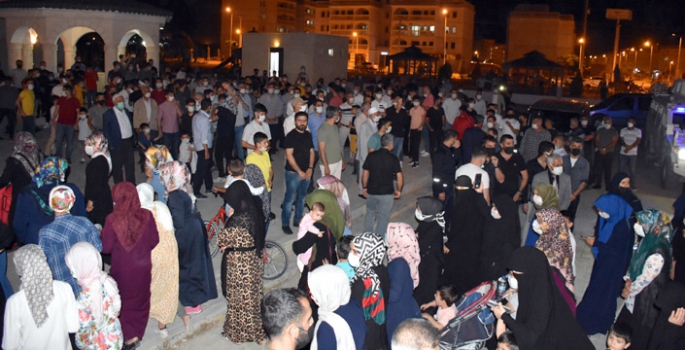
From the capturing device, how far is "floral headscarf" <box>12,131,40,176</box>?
7.42 metres

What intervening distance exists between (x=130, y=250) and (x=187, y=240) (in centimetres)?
83

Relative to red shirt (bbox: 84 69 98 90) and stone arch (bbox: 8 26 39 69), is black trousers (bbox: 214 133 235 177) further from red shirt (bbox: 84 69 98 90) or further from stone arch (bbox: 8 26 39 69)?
stone arch (bbox: 8 26 39 69)

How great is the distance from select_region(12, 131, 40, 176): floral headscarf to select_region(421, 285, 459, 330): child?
5.00 metres

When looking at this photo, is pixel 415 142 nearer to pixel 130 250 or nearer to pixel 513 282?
pixel 130 250

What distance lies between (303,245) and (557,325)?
274cm

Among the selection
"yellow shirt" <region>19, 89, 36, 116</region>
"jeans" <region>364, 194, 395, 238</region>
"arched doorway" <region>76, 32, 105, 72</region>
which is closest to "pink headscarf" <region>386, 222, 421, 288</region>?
"jeans" <region>364, 194, 395, 238</region>

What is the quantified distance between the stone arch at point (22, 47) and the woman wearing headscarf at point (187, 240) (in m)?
16.0

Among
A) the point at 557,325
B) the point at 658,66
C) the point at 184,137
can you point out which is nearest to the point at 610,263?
the point at 557,325

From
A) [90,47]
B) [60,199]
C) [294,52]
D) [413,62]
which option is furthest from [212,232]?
[413,62]

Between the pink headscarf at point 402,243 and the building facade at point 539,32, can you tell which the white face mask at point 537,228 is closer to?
the pink headscarf at point 402,243

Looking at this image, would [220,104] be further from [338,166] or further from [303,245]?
[303,245]

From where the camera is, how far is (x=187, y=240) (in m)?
6.72

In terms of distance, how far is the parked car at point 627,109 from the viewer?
72.4 ft

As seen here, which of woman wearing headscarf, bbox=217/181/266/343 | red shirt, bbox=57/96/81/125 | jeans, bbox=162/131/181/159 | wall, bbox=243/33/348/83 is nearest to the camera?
woman wearing headscarf, bbox=217/181/266/343
